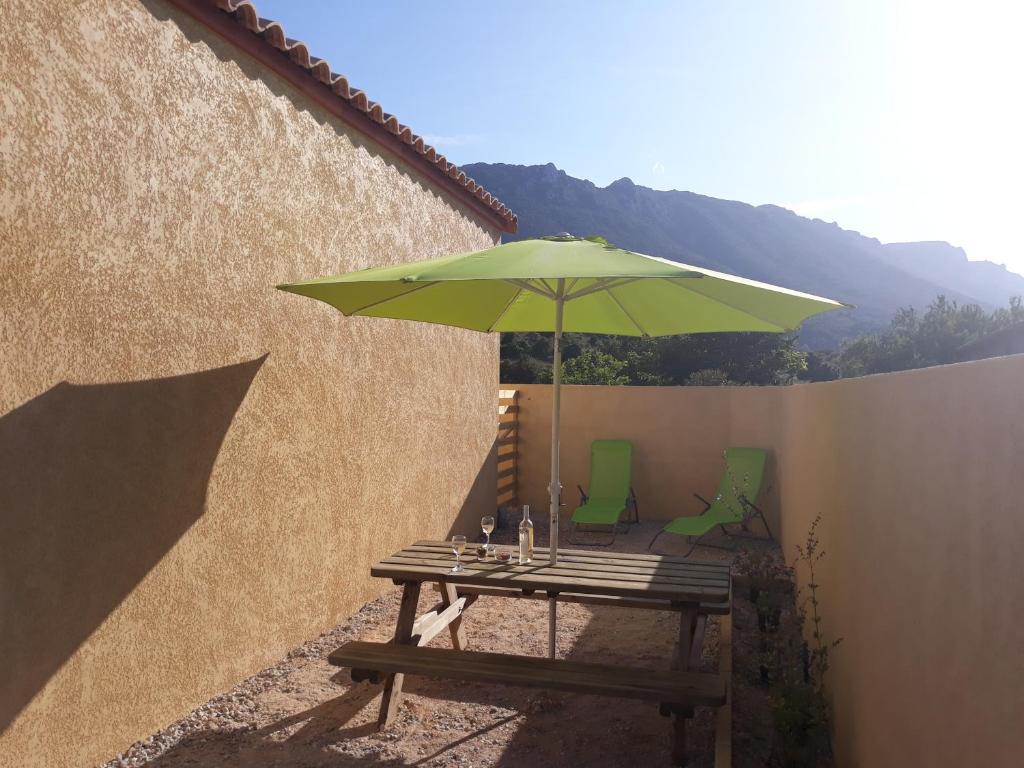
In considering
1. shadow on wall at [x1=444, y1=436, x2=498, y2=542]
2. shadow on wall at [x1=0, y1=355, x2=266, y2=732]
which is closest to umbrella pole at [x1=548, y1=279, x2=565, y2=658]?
shadow on wall at [x1=0, y1=355, x2=266, y2=732]

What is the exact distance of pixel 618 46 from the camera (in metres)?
8.55

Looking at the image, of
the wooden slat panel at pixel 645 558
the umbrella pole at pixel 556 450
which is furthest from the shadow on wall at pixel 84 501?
the wooden slat panel at pixel 645 558

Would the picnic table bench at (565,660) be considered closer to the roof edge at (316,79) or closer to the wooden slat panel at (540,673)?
the wooden slat panel at (540,673)

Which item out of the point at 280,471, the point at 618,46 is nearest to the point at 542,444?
the point at 618,46

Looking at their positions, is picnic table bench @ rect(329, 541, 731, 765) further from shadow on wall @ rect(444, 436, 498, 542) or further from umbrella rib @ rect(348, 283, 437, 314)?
shadow on wall @ rect(444, 436, 498, 542)

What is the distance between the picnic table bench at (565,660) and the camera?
2.93 meters

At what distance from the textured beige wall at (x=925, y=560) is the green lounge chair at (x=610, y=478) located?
377 centimetres

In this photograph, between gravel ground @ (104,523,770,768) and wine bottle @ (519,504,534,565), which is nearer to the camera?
gravel ground @ (104,523,770,768)

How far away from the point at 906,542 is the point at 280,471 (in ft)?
9.93

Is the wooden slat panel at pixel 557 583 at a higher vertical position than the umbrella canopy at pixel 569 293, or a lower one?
lower

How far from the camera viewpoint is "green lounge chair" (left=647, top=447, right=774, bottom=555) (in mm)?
7371

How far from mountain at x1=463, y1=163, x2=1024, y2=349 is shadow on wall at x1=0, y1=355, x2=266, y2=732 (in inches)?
2054

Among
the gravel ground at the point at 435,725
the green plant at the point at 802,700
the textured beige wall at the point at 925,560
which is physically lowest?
the gravel ground at the point at 435,725

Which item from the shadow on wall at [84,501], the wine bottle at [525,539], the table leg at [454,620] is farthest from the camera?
the table leg at [454,620]
